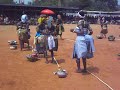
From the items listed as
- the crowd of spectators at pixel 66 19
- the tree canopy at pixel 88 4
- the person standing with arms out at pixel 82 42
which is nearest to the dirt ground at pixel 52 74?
the person standing with arms out at pixel 82 42

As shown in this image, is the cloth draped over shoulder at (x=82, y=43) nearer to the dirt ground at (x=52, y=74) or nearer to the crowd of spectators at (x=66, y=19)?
the dirt ground at (x=52, y=74)

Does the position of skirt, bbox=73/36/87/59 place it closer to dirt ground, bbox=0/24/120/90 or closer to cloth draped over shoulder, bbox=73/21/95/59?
cloth draped over shoulder, bbox=73/21/95/59

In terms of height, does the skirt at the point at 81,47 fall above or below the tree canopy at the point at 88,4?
below

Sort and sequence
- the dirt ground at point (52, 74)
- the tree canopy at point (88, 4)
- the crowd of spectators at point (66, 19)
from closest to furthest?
the dirt ground at point (52, 74)
the crowd of spectators at point (66, 19)
the tree canopy at point (88, 4)

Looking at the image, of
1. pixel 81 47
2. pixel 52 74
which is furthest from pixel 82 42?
pixel 52 74

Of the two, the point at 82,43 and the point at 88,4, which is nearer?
the point at 82,43

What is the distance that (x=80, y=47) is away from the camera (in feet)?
28.4

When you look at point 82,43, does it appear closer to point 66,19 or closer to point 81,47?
point 81,47

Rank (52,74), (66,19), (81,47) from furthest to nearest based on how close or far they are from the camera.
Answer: (66,19)
(52,74)
(81,47)

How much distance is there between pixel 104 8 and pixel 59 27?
169 ft

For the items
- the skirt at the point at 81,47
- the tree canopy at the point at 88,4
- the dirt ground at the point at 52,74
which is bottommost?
the dirt ground at the point at 52,74

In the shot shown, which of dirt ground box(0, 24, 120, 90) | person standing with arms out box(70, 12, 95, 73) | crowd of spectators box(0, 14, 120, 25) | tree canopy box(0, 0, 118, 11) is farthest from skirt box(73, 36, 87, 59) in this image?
tree canopy box(0, 0, 118, 11)

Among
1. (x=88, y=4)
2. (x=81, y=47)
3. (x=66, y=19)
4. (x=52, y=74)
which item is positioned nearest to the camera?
(x=81, y=47)

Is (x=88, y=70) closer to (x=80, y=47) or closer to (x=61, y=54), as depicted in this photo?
(x=80, y=47)
